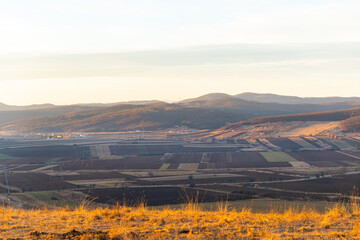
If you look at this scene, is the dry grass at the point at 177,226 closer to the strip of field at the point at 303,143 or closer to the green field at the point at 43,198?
the green field at the point at 43,198

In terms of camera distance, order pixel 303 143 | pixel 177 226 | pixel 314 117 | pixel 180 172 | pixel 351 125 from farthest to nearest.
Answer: pixel 314 117 → pixel 351 125 → pixel 303 143 → pixel 180 172 → pixel 177 226

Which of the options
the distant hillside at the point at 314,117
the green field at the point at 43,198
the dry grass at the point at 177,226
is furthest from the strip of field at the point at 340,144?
the dry grass at the point at 177,226

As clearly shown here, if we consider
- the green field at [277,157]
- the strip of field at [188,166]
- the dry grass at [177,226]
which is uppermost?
the dry grass at [177,226]

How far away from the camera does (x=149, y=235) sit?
8812mm

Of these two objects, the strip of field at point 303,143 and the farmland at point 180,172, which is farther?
the strip of field at point 303,143

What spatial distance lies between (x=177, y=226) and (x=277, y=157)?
313 ft

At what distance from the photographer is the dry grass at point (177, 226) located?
8625 millimetres


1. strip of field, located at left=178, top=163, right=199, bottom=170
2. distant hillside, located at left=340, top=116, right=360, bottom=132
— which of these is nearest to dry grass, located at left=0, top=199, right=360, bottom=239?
strip of field, located at left=178, top=163, right=199, bottom=170

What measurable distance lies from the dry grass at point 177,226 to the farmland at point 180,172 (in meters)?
14.2

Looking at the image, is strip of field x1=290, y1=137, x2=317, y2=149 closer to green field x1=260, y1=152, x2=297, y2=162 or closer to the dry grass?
green field x1=260, y1=152, x2=297, y2=162

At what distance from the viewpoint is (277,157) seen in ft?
328

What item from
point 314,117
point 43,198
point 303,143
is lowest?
point 43,198

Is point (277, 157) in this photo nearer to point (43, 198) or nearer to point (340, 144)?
point (340, 144)

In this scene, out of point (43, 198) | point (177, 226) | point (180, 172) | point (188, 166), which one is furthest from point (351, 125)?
point (177, 226)
